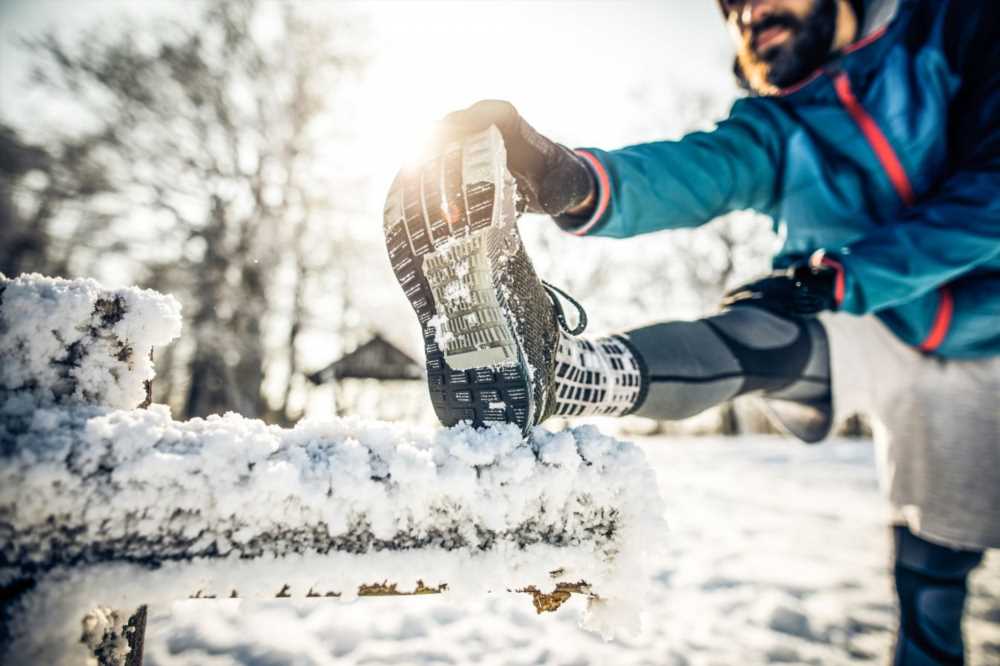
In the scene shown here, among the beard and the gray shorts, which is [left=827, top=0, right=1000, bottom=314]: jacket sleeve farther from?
the beard

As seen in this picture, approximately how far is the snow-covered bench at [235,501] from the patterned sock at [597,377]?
240 mm

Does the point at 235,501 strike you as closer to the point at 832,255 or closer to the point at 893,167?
the point at 832,255

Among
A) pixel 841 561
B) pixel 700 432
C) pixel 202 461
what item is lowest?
pixel 700 432

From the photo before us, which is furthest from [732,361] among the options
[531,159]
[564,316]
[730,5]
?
[730,5]

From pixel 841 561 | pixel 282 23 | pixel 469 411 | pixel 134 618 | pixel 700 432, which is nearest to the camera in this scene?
pixel 134 618

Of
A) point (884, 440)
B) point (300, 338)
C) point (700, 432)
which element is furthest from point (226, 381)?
point (700, 432)

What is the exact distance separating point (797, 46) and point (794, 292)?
3.38 ft

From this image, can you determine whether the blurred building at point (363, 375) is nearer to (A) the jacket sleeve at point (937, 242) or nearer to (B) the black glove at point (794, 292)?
(B) the black glove at point (794, 292)

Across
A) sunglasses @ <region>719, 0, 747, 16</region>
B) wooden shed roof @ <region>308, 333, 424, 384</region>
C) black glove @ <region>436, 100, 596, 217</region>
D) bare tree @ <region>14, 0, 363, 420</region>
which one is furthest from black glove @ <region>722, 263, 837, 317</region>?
wooden shed roof @ <region>308, 333, 424, 384</region>

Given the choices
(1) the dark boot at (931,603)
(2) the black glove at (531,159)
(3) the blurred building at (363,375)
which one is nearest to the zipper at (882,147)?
(2) the black glove at (531,159)

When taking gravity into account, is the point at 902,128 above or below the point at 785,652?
above

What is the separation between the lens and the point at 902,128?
138 centimetres

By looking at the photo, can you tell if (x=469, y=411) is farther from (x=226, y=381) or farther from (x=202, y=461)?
(x=226, y=381)

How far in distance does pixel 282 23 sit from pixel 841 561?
10.3 metres
